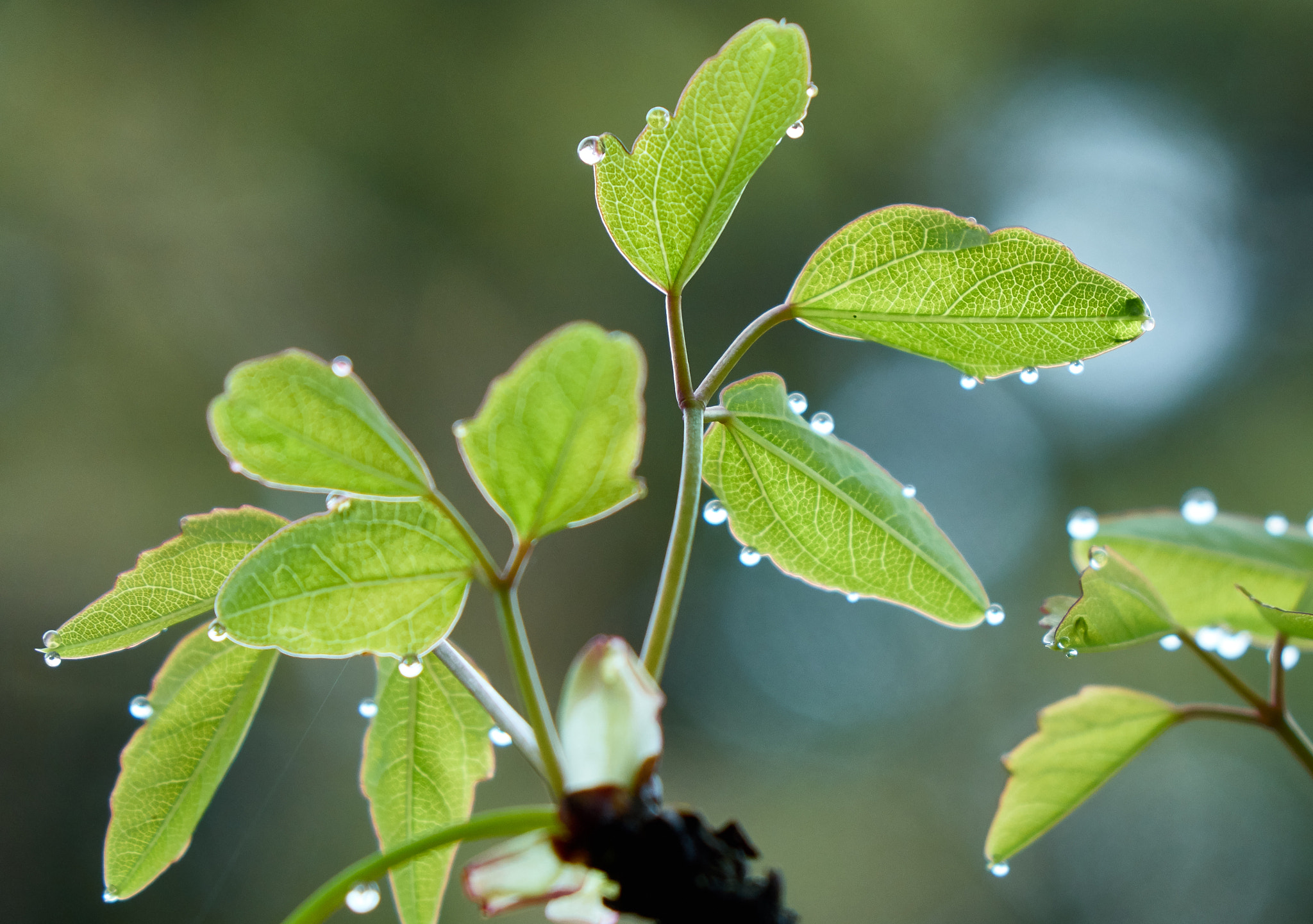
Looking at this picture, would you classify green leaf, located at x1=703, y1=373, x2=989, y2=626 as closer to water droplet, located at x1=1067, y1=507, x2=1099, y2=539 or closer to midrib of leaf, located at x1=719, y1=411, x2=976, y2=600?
midrib of leaf, located at x1=719, y1=411, x2=976, y2=600

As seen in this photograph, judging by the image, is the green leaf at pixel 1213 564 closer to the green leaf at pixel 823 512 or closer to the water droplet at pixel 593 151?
the green leaf at pixel 823 512

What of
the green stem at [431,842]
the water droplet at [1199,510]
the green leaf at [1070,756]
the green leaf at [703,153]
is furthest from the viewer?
the water droplet at [1199,510]

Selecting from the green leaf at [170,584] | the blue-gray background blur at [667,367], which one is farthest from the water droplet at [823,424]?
the blue-gray background blur at [667,367]

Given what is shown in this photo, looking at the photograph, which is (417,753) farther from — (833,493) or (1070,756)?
(1070,756)

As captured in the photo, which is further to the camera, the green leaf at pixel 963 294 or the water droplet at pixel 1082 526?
the water droplet at pixel 1082 526

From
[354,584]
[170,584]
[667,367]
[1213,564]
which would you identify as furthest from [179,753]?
[667,367]

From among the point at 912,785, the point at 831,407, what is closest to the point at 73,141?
the point at 831,407
